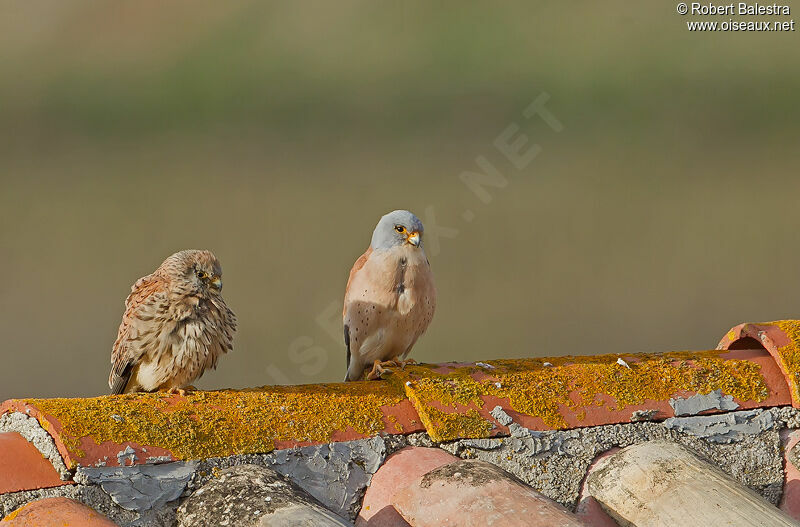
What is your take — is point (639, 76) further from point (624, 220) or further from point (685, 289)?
point (685, 289)

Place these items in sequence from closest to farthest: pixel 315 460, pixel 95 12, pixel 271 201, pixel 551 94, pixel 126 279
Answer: pixel 315 460 → pixel 126 279 → pixel 271 201 → pixel 551 94 → pixel 95 12

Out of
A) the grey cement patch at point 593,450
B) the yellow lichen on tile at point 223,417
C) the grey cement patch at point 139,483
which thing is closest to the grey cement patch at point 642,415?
the grey cement patch at point 593,450

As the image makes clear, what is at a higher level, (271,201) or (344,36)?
(344,36)

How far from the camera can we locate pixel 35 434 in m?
3.29

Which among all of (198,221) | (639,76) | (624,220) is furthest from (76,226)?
(639,76)

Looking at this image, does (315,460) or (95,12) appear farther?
(95,12)

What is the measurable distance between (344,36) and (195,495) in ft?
81.5

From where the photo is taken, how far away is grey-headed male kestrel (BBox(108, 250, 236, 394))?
14.8 feet

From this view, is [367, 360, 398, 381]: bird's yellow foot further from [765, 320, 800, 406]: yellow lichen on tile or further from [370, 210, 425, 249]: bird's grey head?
[765, 320, 800, 406]: yellow lichen on tile

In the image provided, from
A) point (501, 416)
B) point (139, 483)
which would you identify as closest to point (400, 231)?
point (501, 416)

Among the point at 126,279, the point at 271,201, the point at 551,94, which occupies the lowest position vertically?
the point at 126,279

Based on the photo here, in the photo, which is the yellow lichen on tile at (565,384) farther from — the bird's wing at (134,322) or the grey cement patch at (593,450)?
the bird's wing at (134,322)

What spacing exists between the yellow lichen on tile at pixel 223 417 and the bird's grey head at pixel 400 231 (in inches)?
61.4

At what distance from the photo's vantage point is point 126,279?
17641 mm
